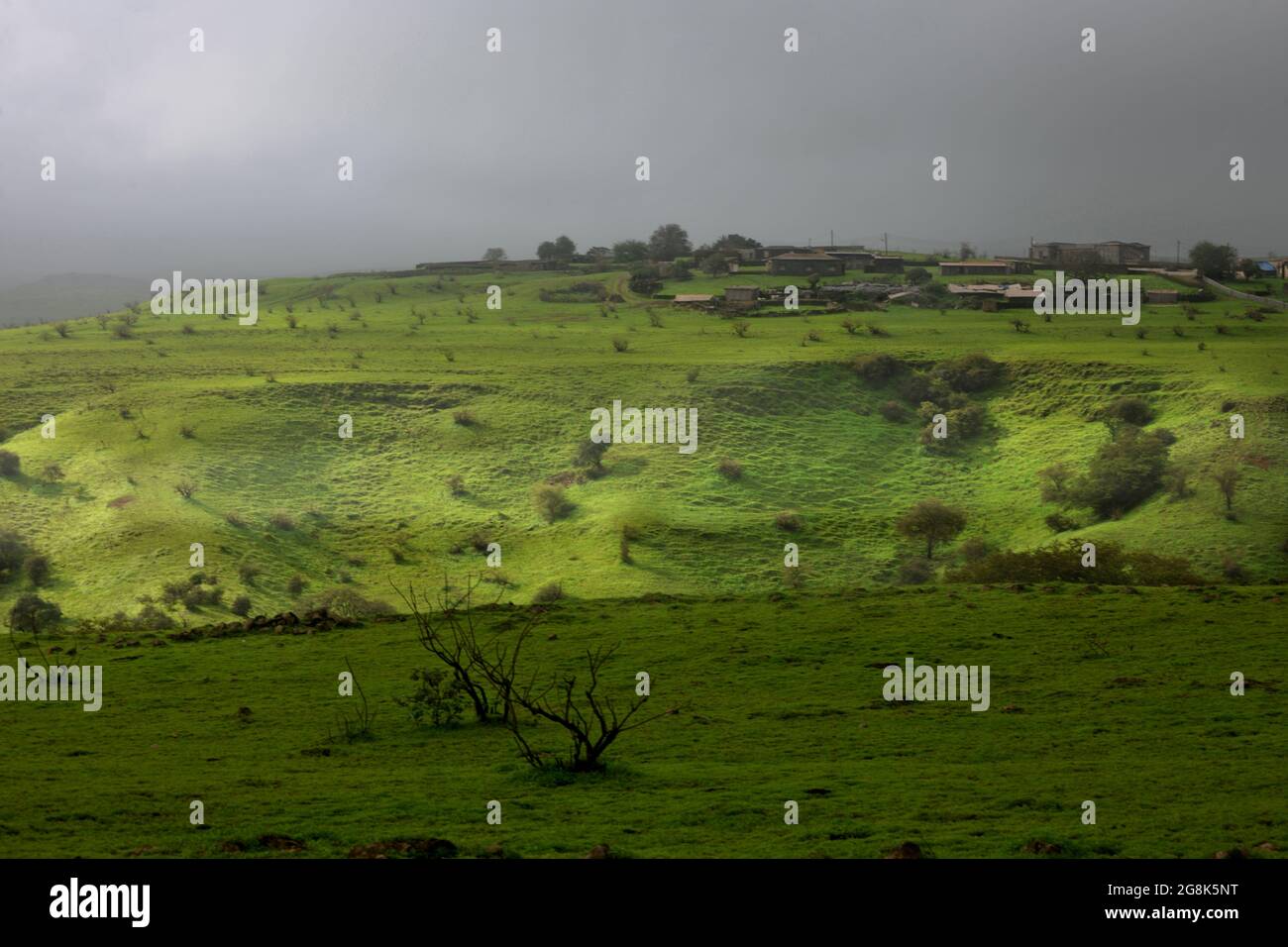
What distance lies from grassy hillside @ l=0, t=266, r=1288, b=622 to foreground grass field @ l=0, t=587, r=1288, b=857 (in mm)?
12439

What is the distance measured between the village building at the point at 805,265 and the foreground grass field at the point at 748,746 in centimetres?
8207

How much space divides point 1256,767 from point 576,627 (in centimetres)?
1744

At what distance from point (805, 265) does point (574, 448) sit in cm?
6007

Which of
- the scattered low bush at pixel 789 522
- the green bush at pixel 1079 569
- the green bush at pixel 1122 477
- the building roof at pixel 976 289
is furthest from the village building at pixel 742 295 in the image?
the green bush at pixel 1079 569

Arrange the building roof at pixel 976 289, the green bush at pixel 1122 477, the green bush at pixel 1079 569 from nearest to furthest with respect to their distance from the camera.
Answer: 1. the green bush at pixel 1079 569
2. the green bush at pixel 1122 477
3. the building roof at pixel 976 289

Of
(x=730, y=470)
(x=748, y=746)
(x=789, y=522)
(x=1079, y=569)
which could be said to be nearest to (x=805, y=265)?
(x=730, y=470)

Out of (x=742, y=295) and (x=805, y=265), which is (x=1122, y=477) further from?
(x=805, y=265)

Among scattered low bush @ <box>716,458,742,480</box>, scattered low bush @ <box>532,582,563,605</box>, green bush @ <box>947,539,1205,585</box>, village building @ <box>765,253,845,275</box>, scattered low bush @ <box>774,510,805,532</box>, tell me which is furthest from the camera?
village building @ <box>765,253,845,275</box>

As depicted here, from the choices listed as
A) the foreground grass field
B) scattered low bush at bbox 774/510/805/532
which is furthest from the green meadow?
scattered low bush at bbox 774/510/805/532

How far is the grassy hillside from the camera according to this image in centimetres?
4644

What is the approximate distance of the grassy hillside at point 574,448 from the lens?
46438 millimetres

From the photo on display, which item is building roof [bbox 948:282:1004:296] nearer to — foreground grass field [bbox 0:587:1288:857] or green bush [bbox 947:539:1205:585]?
green bush [bbox 947:539:1205:585]

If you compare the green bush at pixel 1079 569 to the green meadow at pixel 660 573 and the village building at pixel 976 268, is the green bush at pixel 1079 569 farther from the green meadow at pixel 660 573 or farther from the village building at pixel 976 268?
the village building at pixel 976 268
